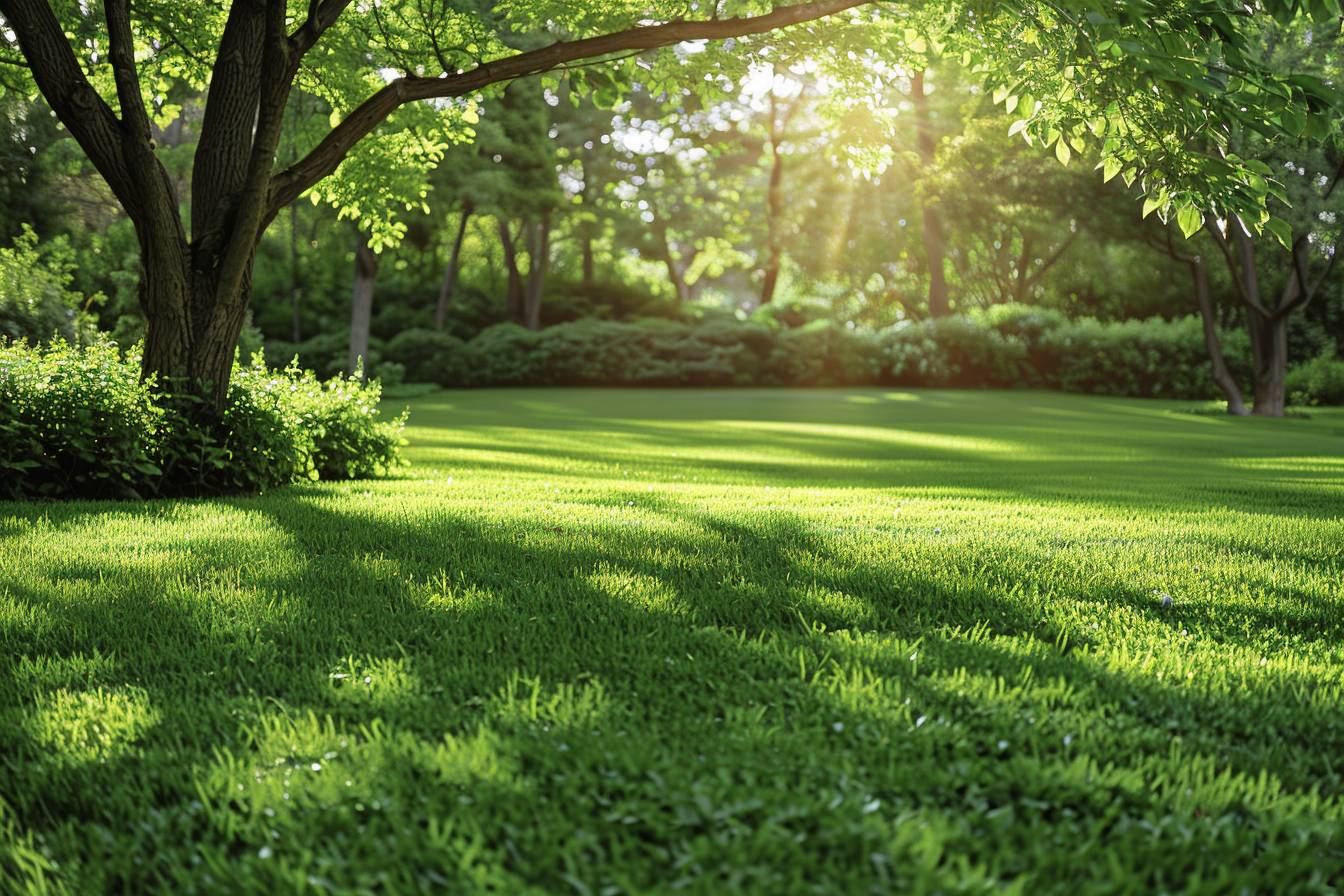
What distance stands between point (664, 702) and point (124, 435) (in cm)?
588

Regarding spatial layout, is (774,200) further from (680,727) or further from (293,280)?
(680,727)

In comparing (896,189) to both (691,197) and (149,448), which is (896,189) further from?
(149,448)

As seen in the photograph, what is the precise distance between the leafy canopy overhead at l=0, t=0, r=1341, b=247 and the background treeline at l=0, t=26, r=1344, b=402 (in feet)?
1.57

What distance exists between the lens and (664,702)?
319cm

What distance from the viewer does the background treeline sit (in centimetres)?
1983

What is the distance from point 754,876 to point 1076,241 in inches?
1749

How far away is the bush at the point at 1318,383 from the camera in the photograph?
28.3 m

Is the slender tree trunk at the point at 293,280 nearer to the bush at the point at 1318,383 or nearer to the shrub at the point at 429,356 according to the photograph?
the shrub at the point at 429,356

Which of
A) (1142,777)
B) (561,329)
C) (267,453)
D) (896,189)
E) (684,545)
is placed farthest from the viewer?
(896,189)

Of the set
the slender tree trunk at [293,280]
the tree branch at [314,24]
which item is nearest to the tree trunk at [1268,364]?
the tree branch at [314,24]

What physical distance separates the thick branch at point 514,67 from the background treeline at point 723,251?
7.08ft

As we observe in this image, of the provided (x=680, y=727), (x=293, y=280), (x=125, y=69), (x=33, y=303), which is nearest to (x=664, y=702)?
(x=680, y=727)

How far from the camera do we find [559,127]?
36938 millimetres

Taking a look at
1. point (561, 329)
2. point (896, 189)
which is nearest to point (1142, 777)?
point (561, 329)
